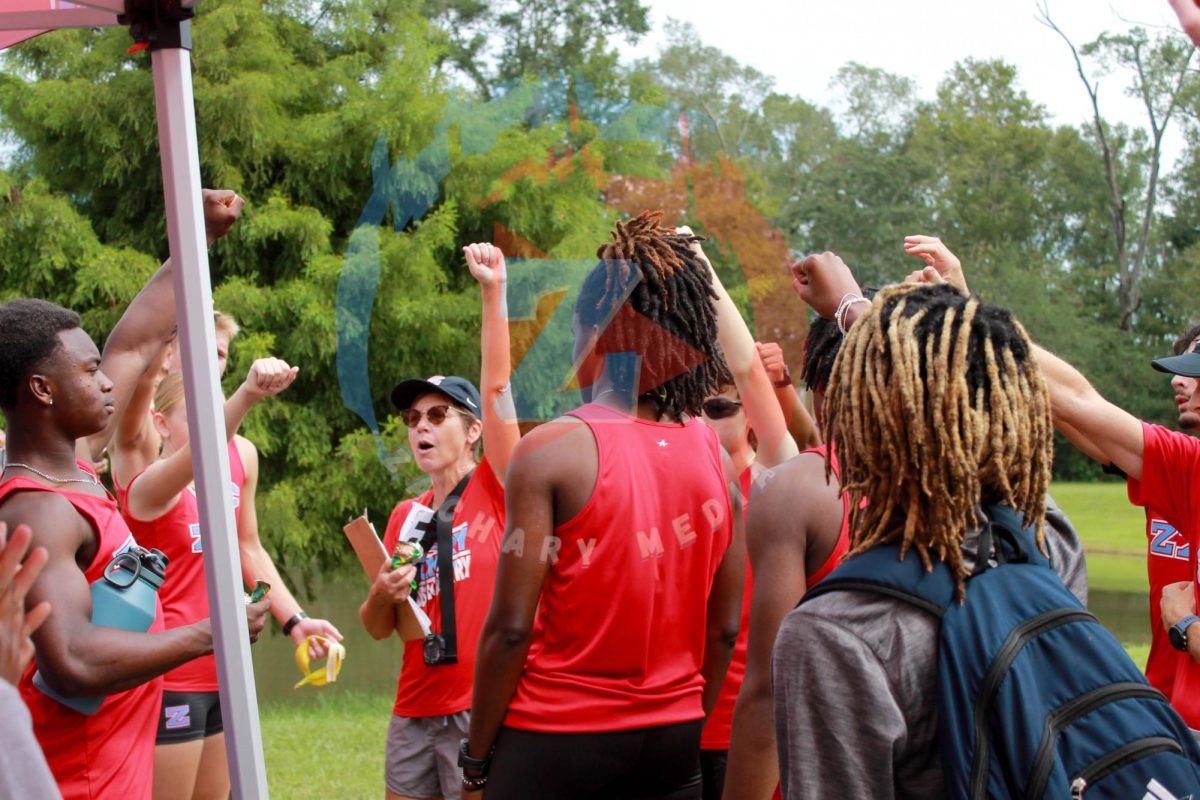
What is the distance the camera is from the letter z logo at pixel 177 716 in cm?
398

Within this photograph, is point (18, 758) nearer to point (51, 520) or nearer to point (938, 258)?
point (51, 520)

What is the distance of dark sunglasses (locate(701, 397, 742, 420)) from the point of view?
366 centimetres

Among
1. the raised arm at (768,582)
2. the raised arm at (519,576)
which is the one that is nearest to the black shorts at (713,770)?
the raised arm at (768,582)

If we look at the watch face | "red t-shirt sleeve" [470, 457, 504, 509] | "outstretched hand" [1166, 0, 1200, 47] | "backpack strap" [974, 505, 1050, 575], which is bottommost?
the watch face

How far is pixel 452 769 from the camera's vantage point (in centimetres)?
389

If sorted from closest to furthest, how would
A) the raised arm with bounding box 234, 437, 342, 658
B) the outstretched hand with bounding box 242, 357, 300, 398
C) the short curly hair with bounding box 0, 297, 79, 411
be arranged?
the short curly hair with bounding box 0, 297, 79, 411
the outstretched hand with bounding box 242, 357, 300, 398
the raised arm with bounding box 234, 437, 342, 658

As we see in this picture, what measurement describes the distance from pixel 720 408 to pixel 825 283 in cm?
147

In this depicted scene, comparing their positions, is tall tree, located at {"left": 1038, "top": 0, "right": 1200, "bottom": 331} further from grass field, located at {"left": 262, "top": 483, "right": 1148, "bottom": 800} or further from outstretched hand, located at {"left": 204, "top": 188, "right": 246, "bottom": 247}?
outstretched hand, located at {"left": 204, "top": 188, "right": 246, "bottom": 247}

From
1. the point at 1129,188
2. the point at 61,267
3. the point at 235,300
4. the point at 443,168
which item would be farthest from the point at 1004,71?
the point at 443,168

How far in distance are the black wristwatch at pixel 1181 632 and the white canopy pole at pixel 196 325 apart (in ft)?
7.56

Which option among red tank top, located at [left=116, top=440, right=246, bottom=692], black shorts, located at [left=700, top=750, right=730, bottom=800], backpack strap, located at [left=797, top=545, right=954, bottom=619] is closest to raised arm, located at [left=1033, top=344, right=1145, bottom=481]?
backpack strap, located at [left=797, top=545, right=954, bottom=619]

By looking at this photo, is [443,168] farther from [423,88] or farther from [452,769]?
[452,769]

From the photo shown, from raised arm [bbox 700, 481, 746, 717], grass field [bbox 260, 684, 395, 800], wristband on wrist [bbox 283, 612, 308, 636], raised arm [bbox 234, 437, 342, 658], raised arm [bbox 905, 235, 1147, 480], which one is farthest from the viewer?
grass field [bbox 260, 684, 395, 800]

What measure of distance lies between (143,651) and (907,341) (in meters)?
1.60
